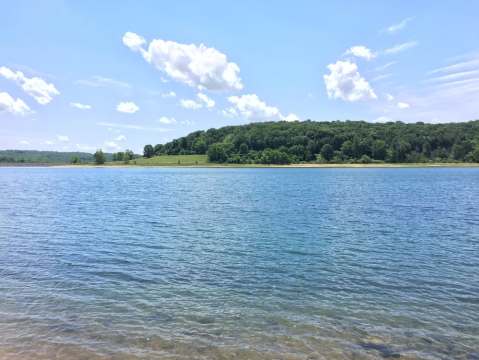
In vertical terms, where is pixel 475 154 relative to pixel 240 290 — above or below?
above

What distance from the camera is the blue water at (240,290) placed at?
396 inches

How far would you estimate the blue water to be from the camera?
1007cm

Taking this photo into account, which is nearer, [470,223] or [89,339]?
[89,339]

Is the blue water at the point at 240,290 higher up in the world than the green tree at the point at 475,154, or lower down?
lower down

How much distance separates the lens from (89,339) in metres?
10.4

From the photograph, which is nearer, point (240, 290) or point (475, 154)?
point (240, 290)

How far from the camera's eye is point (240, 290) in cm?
1437

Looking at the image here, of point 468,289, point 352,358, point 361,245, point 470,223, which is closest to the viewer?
point 352,358

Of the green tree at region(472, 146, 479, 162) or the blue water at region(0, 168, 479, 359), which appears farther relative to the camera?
the green tree at region(472, 146, 479, 162)

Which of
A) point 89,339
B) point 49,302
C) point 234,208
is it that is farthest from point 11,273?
point 234,208

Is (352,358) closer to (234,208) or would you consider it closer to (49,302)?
(49,302)

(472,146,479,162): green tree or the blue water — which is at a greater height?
(472,146,479,162): green tree

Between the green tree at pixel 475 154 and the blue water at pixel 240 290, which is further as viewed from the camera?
the green tree at pixel 475 154

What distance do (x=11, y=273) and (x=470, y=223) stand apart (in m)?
30.5
